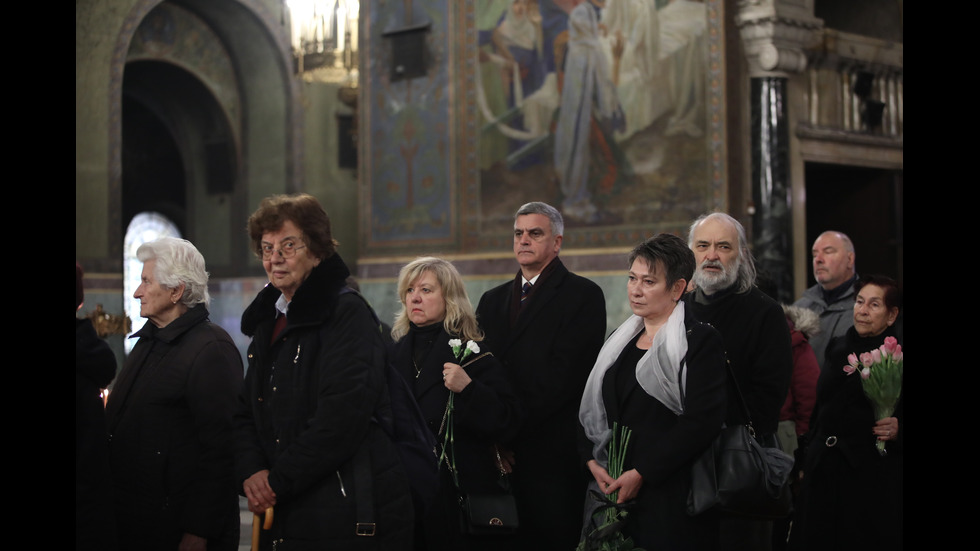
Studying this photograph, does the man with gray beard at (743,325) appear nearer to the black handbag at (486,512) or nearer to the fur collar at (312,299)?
the black handbag at (486,512)

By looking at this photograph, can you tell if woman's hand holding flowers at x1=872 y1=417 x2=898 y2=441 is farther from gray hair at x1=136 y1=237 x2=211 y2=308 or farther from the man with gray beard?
gray hair at x1=136 y1=237 x2=211 y2=308

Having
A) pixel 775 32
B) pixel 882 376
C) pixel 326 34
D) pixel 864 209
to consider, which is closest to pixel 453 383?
pixel 882 376

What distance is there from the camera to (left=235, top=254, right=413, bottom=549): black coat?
3.43m

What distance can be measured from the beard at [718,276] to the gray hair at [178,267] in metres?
2.02

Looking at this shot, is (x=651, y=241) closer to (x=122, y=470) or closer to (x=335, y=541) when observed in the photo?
(x=335, y=541)

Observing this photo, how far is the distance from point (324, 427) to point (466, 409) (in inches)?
49.0

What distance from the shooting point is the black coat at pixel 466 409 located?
460 centimetres

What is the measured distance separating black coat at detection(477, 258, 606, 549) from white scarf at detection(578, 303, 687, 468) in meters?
0.81

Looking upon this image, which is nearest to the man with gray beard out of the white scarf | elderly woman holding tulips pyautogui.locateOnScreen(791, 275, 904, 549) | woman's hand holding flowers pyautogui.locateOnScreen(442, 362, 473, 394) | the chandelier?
elderly woman holding tulips pyautogui.locateOnScreen(791, 275, 904, 549)

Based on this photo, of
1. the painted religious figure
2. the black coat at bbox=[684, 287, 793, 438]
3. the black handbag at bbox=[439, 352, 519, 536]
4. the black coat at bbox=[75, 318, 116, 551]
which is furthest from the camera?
the painted religious figure

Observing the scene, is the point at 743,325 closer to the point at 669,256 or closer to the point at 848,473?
the point at 669,256

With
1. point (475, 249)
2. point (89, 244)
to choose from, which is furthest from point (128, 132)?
point (475, 249)

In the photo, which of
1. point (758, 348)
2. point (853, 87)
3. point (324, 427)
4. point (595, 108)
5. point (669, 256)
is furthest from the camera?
point (853, 87)

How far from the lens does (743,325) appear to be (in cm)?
455
